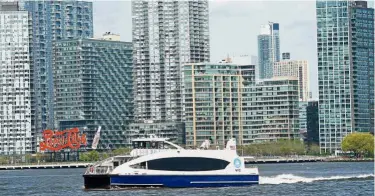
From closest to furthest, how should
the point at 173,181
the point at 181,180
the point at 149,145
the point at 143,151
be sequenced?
1. the point at 173,181
2. the point at 181,180
3. the point at 143,151
4. the point at 149,145

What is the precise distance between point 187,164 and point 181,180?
5.46ft

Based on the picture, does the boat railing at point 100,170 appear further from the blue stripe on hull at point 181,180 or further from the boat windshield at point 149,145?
the boat windshield at point 149,145

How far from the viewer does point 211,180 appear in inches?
4537

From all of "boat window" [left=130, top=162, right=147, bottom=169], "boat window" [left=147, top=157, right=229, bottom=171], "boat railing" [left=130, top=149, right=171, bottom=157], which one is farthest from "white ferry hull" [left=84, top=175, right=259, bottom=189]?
"boat railing" [left=130, top=149, right=171, bottom=157]

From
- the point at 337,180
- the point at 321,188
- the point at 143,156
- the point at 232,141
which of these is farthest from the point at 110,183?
the point at 337,180

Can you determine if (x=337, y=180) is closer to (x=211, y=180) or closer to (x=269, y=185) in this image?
(x=269, y=185)

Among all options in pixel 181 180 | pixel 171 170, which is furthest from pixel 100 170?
pixel 181 180

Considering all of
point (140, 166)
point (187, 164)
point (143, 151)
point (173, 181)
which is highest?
point (143, 151)

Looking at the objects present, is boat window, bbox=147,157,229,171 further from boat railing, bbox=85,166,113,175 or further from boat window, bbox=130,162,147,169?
boat railing, bbox=85,166,113,175

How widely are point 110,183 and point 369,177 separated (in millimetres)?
36634

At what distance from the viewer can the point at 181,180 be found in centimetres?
11425

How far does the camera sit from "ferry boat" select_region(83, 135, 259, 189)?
114 m

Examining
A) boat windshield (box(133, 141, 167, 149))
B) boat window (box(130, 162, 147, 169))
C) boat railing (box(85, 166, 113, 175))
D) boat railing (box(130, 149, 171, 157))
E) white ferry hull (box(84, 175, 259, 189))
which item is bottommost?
white ferry hull (box(84, 175, 259, 189))

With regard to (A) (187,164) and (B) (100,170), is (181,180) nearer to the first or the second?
(A) (187,164)
